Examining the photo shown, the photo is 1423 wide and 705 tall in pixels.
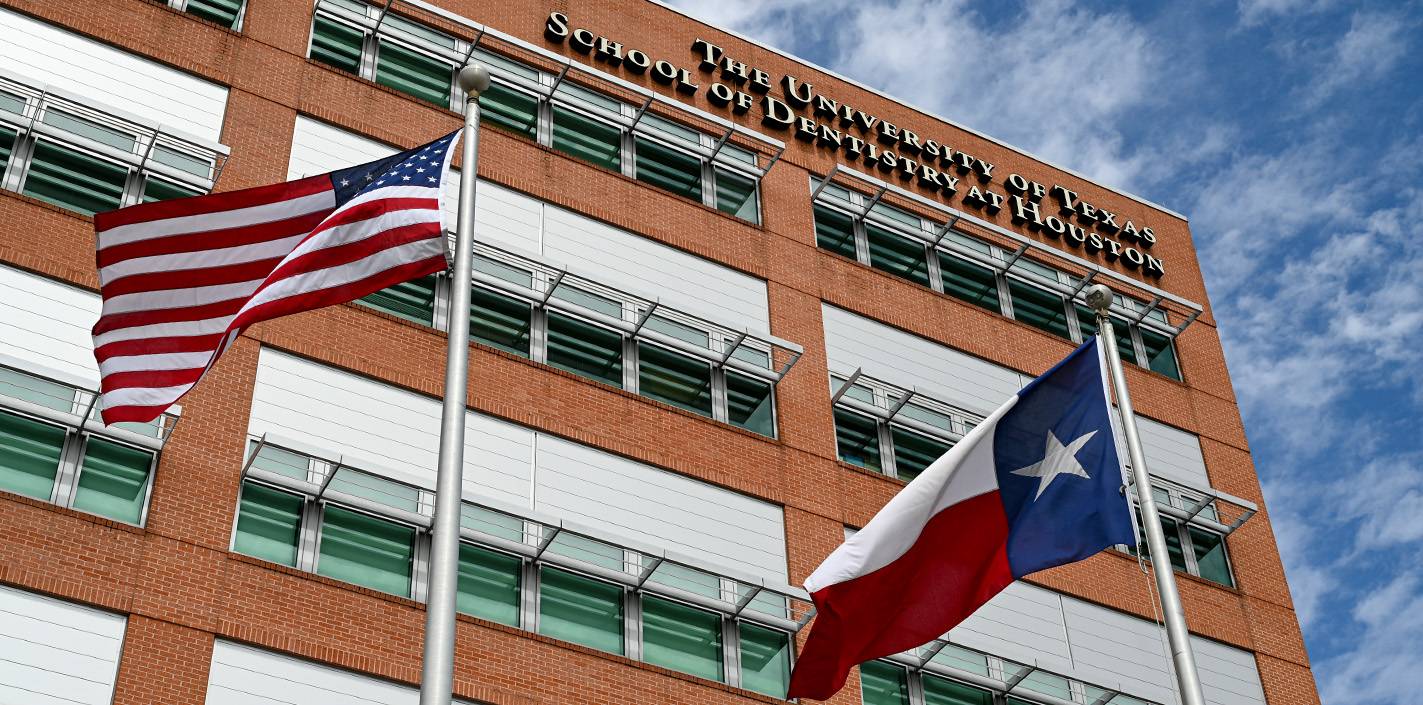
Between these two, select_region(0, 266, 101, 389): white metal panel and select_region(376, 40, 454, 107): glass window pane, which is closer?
select_region(0, 266, 101, 389): white metal panel

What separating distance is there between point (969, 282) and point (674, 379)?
9.36 metres

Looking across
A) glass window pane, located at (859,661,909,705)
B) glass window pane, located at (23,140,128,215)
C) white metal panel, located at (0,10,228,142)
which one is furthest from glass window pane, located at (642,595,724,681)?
white metal panel, located at (0,10,228,142)

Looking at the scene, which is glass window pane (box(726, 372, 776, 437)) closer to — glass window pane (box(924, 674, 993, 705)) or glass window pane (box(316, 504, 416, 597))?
glass window pane (box(924, 674, 993, 705))

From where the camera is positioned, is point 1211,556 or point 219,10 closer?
point 219,10

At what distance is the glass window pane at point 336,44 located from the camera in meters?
32.4

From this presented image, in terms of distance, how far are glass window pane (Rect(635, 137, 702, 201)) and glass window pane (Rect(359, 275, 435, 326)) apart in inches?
261

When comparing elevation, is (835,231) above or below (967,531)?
above

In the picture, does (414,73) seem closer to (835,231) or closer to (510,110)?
(510,110)

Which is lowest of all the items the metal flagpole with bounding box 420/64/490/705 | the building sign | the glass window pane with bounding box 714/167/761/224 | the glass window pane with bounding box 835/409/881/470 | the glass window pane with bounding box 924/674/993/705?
the metal flagpole with bounding box 420/64/490/705

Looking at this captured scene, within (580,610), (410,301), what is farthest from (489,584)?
(410,301)

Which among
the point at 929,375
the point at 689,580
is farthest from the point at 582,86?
the point at 689,580

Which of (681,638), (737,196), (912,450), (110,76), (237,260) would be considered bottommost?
(237,260)

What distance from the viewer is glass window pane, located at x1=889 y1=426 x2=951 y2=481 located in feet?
109

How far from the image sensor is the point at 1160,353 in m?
40.0
